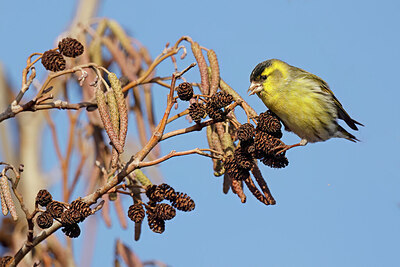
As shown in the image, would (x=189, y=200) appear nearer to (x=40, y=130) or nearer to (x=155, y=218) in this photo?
(x=155, y=218)

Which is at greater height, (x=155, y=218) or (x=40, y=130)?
(x=40, y=130)

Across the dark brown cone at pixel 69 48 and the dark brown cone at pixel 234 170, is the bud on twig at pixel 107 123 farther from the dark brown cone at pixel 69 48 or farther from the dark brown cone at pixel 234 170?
the dark brown cone at pixel 234 170

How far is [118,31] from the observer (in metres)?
2.95

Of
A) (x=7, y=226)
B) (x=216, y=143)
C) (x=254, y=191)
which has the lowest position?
(x=254, y=191)

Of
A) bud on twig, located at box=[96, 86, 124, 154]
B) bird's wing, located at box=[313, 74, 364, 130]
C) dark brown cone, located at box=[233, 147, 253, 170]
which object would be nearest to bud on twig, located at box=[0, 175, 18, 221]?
bud on twig, located at box=[96, 86, 124, 154]

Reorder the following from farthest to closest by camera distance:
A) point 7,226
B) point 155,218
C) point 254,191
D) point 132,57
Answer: point 7,226 → point 132,57 → point 254,191 → point 155,218

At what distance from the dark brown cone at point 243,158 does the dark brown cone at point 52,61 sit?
671mm

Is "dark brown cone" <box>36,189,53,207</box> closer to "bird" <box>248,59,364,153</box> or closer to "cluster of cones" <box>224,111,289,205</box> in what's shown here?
"cluster of cones" <box>224,111,289,205</box>

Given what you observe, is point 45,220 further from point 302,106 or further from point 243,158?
point 302,106

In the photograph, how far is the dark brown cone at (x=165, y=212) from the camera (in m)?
1.84

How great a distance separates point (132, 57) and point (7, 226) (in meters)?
1.10

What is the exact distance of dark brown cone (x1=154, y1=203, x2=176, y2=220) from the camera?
6.04ft

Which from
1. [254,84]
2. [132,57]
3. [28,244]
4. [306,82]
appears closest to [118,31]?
[132,57]

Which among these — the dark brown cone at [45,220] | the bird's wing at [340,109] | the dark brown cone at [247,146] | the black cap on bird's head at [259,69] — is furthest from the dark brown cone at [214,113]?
the bird's wing at [340,109]
